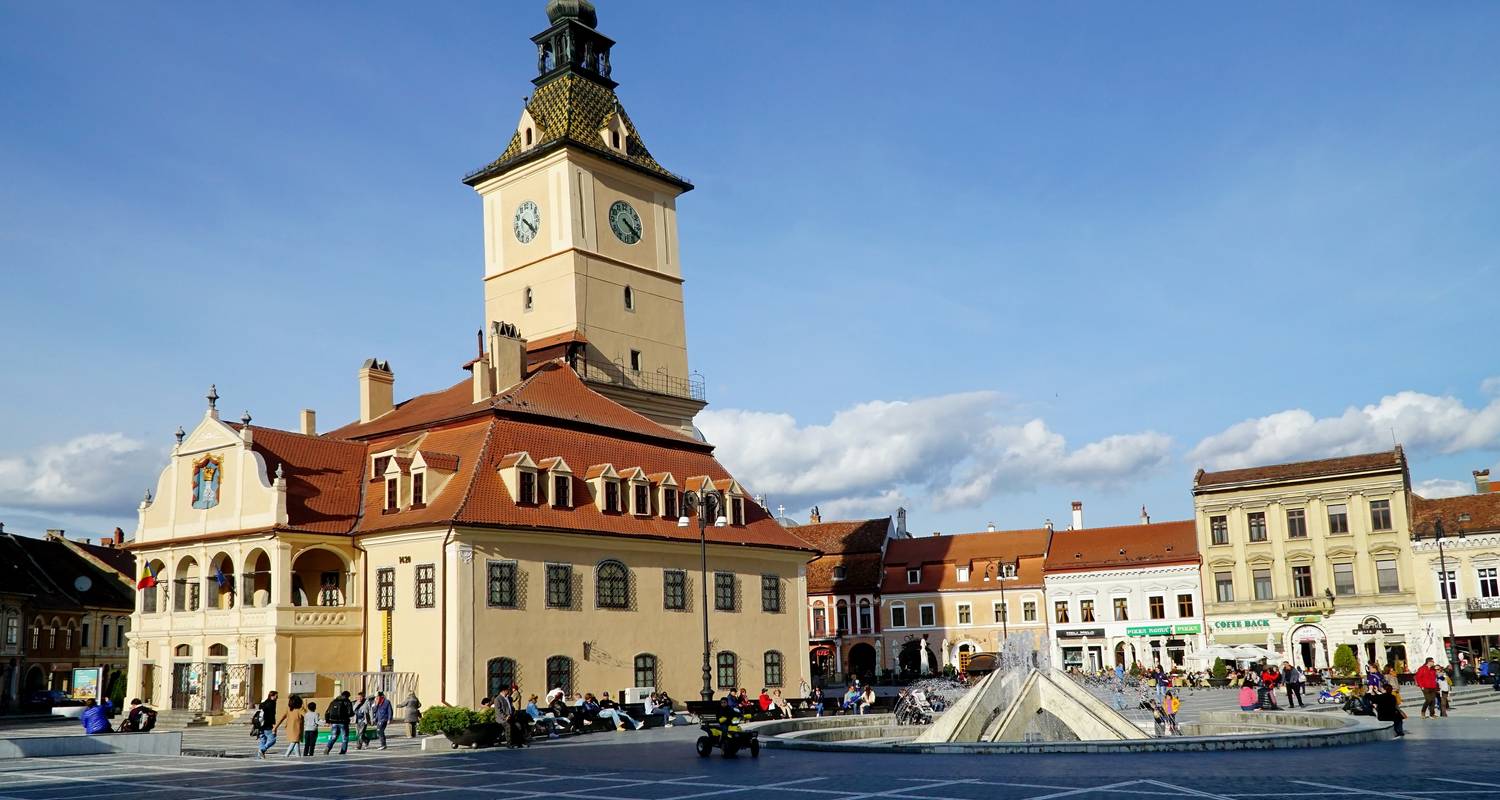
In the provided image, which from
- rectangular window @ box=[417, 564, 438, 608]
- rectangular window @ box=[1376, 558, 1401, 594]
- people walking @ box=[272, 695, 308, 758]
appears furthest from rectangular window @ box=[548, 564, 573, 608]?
rectangular window @ box=[1376, 558, 1401, 594]

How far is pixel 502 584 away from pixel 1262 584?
3998 centimetres

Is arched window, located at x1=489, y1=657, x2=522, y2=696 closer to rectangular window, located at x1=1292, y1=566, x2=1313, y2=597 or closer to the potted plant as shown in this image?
the potted plant

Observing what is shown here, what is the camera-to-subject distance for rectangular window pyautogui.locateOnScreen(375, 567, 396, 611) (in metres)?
39.9

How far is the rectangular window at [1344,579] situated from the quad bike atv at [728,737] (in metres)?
45.0

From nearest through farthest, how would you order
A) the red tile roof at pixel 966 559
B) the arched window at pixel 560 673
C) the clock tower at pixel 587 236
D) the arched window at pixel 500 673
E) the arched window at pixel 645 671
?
the arched window at pixel 500 673 < the arched window at pixel 560 673 < the arched window at pixel 645 671 < the clock tower at pixel 587 236 < the red tile roof at pixel 966 559

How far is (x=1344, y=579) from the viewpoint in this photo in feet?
199

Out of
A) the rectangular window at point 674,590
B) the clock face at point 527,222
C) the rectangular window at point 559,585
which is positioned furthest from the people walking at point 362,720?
the clock face at point 527,222

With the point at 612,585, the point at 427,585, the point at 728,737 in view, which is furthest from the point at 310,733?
the point at 612,585

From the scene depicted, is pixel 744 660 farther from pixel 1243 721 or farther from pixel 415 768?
pixel 415 768

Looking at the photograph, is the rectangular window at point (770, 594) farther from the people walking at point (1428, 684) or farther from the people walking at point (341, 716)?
the people walking at point (1428, 684)

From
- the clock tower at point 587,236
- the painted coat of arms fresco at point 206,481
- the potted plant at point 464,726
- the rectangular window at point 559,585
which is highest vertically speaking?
the clock tower at point 587,236

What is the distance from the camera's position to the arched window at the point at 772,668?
155ft

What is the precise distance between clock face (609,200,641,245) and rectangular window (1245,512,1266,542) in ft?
107

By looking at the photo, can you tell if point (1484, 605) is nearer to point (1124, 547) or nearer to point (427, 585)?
point (1124, 547)
